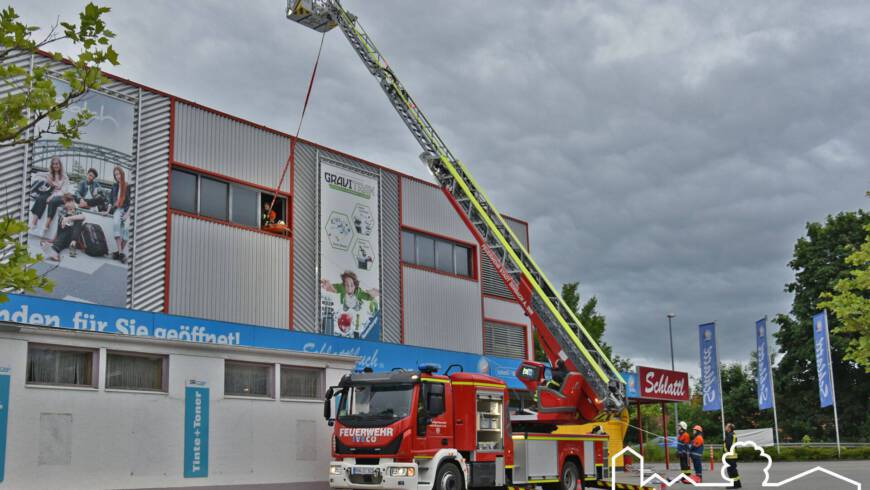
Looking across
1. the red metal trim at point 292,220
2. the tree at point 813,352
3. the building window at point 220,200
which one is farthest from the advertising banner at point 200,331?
the tree at point 813,352

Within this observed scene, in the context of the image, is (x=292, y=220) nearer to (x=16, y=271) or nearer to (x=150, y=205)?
(x=150, y=205)

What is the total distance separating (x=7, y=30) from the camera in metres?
9.06

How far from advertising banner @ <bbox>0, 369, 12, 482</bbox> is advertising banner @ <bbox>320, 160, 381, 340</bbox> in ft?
46.2

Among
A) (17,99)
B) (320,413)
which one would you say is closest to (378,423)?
(320,413)

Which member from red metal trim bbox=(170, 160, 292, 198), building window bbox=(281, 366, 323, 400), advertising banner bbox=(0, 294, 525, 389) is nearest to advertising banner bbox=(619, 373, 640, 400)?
advertising banner bbox=(0, 294, 525, 389)

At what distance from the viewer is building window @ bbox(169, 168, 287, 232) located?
25.9 m

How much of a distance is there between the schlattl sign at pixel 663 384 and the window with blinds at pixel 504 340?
6.13 metres

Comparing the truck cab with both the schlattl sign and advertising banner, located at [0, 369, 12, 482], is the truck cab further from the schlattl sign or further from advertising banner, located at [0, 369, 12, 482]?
the schlattl sign

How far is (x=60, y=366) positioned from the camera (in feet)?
54.2

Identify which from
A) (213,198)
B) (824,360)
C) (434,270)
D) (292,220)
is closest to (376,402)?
(213,198)

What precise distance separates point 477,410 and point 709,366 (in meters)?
25.8

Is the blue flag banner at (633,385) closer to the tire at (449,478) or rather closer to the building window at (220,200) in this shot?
the building window at (220,200)

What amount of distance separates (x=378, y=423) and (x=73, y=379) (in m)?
5.81

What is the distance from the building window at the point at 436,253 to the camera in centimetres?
3369
